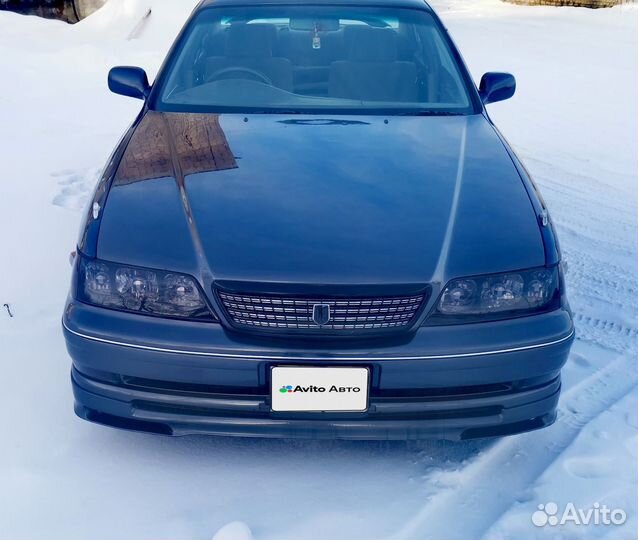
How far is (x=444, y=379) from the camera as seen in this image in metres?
2.16

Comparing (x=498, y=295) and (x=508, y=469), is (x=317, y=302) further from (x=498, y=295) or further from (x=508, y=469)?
(x=508, y=469)

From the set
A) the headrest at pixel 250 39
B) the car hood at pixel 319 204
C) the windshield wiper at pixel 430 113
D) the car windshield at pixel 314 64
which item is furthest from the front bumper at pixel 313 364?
the headrest at pixel 250 39

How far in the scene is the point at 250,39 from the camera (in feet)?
12.0

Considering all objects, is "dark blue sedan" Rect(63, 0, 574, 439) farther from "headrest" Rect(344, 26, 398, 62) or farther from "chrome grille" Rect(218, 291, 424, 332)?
"headrest" Rect(344, 26, 398, 62)

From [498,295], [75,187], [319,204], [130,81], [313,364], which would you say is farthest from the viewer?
[75,187]

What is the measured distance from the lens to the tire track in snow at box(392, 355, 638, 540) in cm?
222

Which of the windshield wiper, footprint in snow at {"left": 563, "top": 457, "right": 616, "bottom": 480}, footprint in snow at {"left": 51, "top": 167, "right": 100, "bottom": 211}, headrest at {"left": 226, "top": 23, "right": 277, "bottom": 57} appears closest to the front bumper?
footprint in snow at {"left": 563, "top": 457, "right": 616, "bottom": 480}

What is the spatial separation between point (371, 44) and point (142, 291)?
1.98 meters

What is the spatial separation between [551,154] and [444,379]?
4073 millimetres

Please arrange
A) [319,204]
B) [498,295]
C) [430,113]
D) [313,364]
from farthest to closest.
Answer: [430,113] < [319,204] < [498,295] < [313,364]

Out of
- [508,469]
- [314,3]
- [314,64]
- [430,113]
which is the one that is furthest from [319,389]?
[314,3]

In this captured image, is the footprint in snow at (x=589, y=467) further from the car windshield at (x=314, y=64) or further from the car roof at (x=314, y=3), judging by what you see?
the car roof at (x=314, y=3)

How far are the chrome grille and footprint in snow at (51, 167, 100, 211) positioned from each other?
8.78 ft

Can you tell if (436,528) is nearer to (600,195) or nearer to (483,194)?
(483,194)
